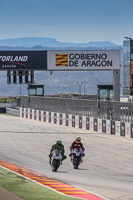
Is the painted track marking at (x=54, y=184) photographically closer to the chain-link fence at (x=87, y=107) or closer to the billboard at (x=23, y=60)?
the chain-link fence at (x=87, y=107)

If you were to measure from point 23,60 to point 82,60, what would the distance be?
17.8 feet

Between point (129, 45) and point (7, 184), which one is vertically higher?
point (129, 45)

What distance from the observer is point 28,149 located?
26.2 m

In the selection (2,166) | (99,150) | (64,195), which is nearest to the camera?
(64,195)

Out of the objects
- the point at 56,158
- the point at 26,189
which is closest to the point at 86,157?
the point at 56,158

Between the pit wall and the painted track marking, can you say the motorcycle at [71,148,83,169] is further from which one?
the pit wall

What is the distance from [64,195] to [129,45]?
352 feet

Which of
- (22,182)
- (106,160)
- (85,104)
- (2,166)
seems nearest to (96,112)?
(85,104)

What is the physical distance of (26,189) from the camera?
1351cm

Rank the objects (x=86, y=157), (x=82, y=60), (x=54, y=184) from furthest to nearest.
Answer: (x=82, y=60), (x=86, y=157), (x=54, y=184)

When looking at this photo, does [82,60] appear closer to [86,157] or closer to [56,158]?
[86,157]

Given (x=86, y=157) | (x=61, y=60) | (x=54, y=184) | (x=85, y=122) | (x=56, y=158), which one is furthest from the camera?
(x=61, y=60)

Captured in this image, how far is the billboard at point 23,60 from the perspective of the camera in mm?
41594

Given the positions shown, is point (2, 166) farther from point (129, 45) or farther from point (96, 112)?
point (129, 45)
